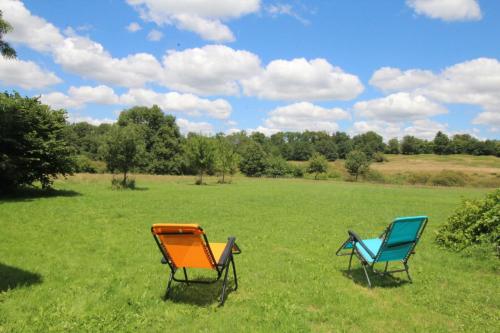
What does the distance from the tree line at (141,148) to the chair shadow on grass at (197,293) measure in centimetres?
1529

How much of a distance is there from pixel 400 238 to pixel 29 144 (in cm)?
1894

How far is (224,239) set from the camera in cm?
1057

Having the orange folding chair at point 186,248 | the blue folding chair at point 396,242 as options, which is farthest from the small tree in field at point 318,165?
the orange folding chair at point 186,248

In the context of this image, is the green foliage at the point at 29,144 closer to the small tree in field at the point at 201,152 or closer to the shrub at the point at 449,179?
the small tree in field at the point at 201,152

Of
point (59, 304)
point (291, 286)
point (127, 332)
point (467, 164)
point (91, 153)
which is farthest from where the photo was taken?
point (467, 164)

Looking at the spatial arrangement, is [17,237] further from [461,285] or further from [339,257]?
[461,285]

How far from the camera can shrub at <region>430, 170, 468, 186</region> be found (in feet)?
195

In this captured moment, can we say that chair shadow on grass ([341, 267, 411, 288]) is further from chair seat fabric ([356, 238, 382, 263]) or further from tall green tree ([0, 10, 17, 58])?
tall green tree ([0, 10, 17, 58])

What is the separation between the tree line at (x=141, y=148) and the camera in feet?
61.0

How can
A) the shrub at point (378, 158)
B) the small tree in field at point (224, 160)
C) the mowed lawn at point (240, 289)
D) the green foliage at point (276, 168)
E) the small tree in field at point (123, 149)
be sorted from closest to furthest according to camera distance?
the mowed lawn at point (240, 289) → the small tree in field at point (123, 149) → the small tree in field at point (224, 160) → the green foliage at point (276, 168) → the shrub at point (378, 158)

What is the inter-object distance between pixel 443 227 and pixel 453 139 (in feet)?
402

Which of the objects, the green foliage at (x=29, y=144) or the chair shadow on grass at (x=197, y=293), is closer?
the chair shadow on grass at (x=197, y=293)

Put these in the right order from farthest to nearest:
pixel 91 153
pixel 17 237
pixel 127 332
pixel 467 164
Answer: pixel 467 164 → pixel 91 153 → pixel 17 237 → pixel 127 332

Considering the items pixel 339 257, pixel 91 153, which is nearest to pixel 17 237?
pixel 339 257
